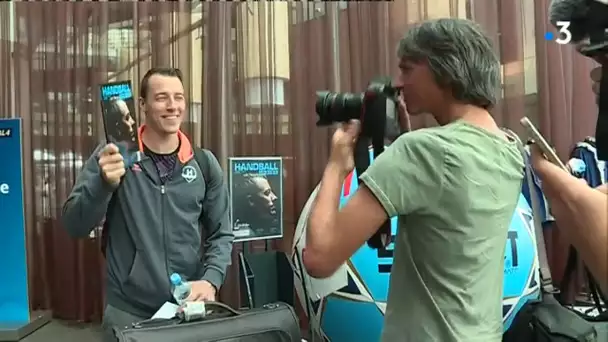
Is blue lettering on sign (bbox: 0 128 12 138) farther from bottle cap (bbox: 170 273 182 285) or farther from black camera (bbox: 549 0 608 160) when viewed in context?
black camera (bbox: 549 0 608 160)

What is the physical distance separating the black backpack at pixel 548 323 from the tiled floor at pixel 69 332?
184 centimetres

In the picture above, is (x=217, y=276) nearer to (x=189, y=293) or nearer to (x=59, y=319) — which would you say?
(x=189, y=293)

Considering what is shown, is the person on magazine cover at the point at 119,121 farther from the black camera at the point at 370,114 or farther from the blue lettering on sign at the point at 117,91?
the black camera at the point at 370,114

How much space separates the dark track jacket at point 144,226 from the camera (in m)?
1.63

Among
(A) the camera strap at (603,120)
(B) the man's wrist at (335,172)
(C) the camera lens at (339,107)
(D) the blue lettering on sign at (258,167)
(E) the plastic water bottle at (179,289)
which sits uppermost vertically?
(C) the camera lens at (339,107)

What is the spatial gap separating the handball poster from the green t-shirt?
129cm

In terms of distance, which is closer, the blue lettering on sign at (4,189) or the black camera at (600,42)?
the black camera at (600,42)

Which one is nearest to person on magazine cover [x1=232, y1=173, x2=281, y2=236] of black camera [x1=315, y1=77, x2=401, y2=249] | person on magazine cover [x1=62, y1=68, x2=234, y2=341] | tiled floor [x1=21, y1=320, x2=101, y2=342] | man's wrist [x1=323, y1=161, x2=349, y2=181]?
person on magazine cover [x1=62, y1=68, x2=234, y2=341]

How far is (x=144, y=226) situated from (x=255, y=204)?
2.46 ft

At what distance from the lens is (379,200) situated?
97 centimetres

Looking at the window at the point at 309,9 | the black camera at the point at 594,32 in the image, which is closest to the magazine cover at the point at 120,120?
the black camera at the point at 594,32

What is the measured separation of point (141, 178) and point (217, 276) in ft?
1.12

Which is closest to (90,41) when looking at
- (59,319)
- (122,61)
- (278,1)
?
(122,61)

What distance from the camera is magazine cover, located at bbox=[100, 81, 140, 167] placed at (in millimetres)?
1677
